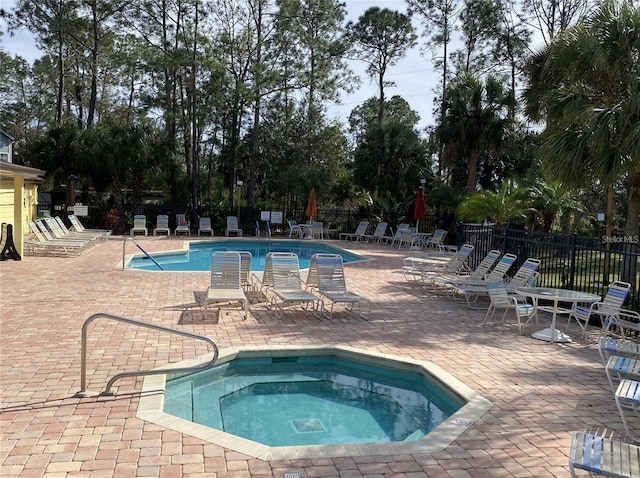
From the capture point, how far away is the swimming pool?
53.1 ft

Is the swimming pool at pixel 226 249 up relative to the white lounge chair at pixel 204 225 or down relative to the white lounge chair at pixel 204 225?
down

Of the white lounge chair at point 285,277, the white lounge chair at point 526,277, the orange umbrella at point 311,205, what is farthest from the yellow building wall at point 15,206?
the white lounge chair at point 526,277

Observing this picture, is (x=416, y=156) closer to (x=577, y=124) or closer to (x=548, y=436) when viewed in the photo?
(x=577, y=124)

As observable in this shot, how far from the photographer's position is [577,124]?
10.8m

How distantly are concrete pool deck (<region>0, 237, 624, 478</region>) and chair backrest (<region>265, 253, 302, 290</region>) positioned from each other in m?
0.63

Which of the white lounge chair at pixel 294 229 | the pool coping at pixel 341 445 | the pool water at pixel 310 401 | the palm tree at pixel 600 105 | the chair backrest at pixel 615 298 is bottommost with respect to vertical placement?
the pool water at pixel 310 401

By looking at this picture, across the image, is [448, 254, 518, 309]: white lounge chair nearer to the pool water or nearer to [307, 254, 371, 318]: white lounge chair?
[307, 254, 371, 318]: white lounge chair

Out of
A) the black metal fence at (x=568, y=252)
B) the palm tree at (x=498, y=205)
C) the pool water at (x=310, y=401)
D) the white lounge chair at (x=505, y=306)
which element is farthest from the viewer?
the palm tree at (x=498, y=205)

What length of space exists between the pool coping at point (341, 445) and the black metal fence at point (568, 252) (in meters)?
4.47

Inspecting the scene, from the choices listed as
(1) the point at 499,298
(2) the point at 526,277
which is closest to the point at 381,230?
(2) the point at 526,277

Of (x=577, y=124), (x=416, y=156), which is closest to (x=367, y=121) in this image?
(x=416, y=156)

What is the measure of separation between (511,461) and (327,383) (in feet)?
8.74

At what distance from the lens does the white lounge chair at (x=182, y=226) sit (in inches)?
944

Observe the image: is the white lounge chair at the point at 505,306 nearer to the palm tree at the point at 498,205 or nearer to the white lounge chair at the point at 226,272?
the white lounge chair at the point at 226,272
